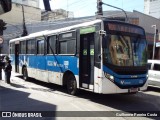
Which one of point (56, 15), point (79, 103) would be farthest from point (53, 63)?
point (56, 15)

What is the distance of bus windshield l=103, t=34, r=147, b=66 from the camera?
31.1 ft

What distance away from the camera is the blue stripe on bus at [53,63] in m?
11.2

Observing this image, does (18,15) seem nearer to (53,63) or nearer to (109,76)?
(53,63)

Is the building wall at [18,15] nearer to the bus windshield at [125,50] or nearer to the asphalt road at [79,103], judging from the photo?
the asphalt road at [79,103]

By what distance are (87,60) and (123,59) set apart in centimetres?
147

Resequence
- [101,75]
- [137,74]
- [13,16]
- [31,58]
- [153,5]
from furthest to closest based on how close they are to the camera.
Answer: [13,16], [153,5], [31,58], [137,74], [101,75]

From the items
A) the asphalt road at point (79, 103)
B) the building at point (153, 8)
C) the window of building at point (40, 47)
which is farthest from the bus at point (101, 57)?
the building at point (153, 8)

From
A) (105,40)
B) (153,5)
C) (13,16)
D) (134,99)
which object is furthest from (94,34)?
(13,16)

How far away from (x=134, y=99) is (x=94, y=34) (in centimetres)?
333

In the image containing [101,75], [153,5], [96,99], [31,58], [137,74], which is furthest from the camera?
[153,5]

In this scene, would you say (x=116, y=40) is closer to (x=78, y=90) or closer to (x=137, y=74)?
(x=137, y=74)

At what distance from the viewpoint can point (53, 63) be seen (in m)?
13.1

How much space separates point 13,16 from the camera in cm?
5772

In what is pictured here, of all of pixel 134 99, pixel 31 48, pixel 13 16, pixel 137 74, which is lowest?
pixel 134 99
